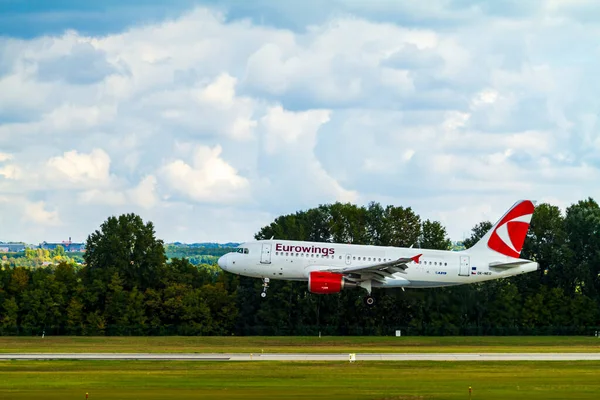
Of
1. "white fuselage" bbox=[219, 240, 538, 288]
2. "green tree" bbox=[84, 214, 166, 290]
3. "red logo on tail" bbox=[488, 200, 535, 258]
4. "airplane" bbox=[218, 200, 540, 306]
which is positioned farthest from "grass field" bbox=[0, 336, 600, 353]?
"green tree" bbox=[84, 214, 166, 290]

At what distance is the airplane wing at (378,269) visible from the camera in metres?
68.5

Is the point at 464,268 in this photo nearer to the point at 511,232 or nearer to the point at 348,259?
the point at 511,232

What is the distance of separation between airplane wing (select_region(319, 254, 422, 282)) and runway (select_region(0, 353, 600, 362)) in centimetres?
1251

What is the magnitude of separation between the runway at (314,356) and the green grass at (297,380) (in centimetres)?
276

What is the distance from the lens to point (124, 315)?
295 feet

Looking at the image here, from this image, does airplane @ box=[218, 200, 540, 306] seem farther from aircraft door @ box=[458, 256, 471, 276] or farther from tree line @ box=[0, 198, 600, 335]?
tree line @ box=[0, 198, 600, 335]

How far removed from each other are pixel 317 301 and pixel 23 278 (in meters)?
28.6

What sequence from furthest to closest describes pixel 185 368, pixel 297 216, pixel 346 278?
pixel 297 216, pixel 346 278, pixel 185 368

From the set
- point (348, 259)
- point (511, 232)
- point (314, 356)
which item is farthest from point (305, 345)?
point (511, 232)

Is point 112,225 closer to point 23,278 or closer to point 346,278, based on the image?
point 23,278

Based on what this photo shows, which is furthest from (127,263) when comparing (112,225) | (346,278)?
(346,278)

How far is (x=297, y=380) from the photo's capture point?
4072cm

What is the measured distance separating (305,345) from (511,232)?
18412mm

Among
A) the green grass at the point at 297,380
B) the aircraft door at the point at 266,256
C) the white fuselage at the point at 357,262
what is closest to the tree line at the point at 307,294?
the white fuselage at the point at 357,262
